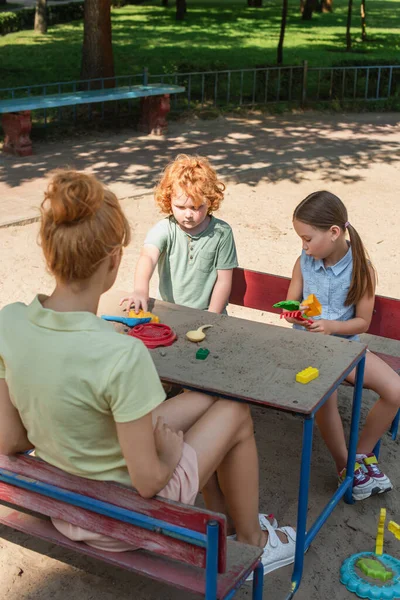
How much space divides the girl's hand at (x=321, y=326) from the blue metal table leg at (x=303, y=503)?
2.43 feet

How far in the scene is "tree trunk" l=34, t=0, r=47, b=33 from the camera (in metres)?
21.5

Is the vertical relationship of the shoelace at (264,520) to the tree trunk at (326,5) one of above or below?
below

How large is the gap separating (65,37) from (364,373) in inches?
→ 775

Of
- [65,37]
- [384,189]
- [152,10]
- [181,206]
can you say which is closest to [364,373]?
[181,206]

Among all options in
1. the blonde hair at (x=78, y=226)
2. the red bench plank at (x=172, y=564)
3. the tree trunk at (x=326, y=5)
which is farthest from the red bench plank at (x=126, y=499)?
the tree trunk at (x=326, y=5)

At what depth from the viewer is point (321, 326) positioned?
328 cm

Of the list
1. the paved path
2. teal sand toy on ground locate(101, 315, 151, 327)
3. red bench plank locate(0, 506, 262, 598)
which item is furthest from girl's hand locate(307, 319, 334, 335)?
the paved path

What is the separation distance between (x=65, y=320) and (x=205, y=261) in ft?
5.76

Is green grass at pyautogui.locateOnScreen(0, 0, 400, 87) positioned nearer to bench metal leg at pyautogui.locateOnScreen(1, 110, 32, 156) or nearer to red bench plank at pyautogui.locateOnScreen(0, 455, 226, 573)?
bench metal leg at pyautogui.locateOnScreen(1, 110, 32, 156)

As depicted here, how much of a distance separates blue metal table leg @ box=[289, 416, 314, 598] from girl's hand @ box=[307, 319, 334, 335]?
0.74 meters

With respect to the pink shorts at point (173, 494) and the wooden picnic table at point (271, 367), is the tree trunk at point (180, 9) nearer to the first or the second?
the wooden picnic table at point (271, 367)

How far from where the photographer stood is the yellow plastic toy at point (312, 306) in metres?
3.31

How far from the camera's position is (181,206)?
3510mm

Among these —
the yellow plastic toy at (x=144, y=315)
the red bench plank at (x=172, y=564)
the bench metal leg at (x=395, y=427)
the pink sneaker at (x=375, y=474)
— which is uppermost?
the yellow plastic toy at (x=144, y=315)
